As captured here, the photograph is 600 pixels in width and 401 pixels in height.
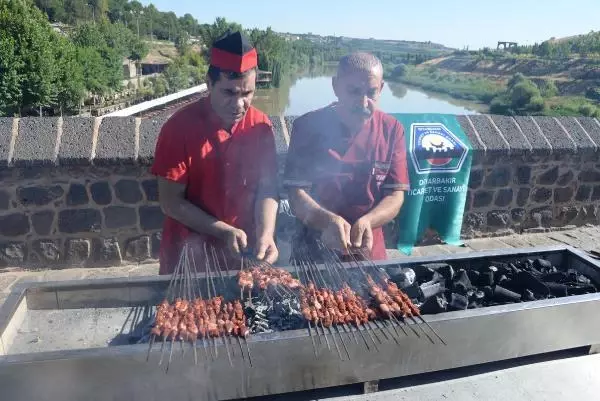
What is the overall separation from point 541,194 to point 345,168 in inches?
166

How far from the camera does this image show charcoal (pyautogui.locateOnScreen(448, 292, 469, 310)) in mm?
2354

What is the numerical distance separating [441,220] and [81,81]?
4462cm

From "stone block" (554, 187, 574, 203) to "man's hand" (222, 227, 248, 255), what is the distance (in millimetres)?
4968

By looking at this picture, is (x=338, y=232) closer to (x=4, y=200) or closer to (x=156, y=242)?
(x=156, y=242)

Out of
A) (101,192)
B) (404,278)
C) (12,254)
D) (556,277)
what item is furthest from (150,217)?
(556,277)

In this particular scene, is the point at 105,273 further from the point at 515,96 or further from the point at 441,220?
the point at 515,96

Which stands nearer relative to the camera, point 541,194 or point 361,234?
point 361,234

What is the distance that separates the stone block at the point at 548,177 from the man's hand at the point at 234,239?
4.68 metres

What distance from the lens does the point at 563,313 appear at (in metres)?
2.35

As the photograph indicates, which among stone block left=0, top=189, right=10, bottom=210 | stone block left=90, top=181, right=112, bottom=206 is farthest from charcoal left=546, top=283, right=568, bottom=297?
stone block left=0, top=189, right=10, bottom=210

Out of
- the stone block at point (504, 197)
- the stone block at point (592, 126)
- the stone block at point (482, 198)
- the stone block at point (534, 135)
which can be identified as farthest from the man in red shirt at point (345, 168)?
the stone block at point (592, 126)

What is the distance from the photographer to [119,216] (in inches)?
180

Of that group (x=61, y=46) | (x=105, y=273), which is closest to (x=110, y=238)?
(x=105, y=273)

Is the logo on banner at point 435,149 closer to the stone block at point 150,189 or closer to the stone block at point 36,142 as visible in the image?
the stone block at point 150,189
